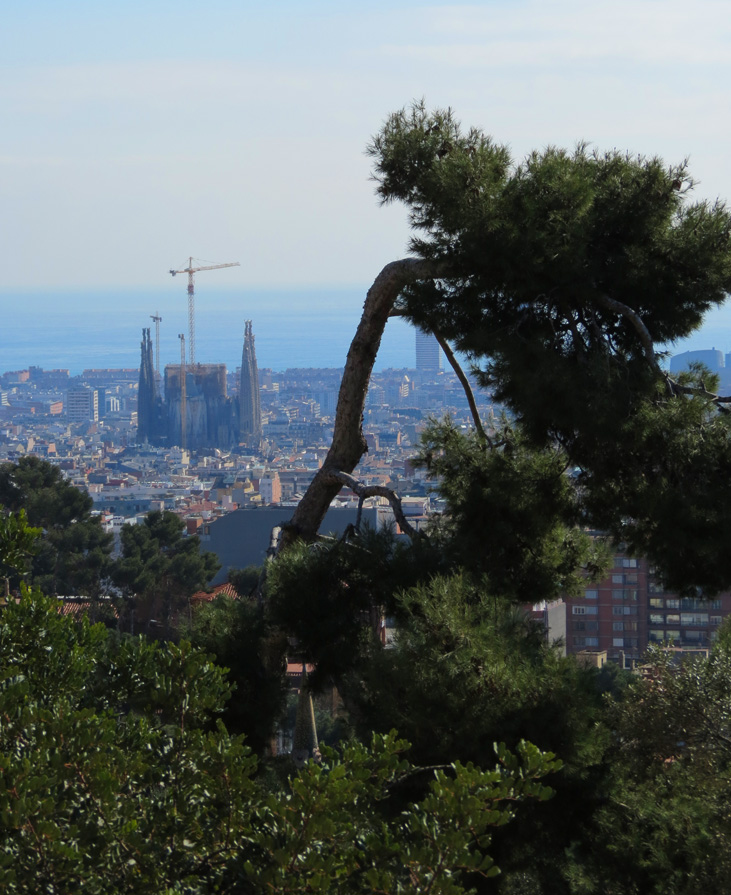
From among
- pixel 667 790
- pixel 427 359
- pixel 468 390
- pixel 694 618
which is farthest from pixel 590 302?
pixel 427 359

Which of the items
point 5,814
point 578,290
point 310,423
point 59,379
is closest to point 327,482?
point 578,290

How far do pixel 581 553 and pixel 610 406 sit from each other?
0.79 m

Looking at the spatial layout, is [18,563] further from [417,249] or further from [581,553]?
[581,553]

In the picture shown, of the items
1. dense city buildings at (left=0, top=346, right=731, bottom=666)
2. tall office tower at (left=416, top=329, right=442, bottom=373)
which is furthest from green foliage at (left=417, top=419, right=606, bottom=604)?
tall office tower at (left=416, top=329, right=442, bottom=373)

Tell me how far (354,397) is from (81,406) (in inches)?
5080

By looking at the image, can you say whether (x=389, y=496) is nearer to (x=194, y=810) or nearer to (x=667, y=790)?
(x=667, y=790)

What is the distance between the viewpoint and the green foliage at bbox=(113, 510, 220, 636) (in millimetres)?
18516

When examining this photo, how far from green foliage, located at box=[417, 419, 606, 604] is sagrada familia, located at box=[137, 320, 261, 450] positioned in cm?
10445

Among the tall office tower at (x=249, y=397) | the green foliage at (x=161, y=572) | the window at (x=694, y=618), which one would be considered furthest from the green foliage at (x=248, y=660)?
the tall office tower at (x=249, y=397)

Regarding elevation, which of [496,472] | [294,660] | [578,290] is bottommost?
[294,660]

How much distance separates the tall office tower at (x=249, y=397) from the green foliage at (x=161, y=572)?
84204 mm

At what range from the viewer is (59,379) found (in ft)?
488

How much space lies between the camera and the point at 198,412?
110688mm

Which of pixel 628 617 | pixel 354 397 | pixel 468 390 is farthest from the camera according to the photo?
pixel 628 617
